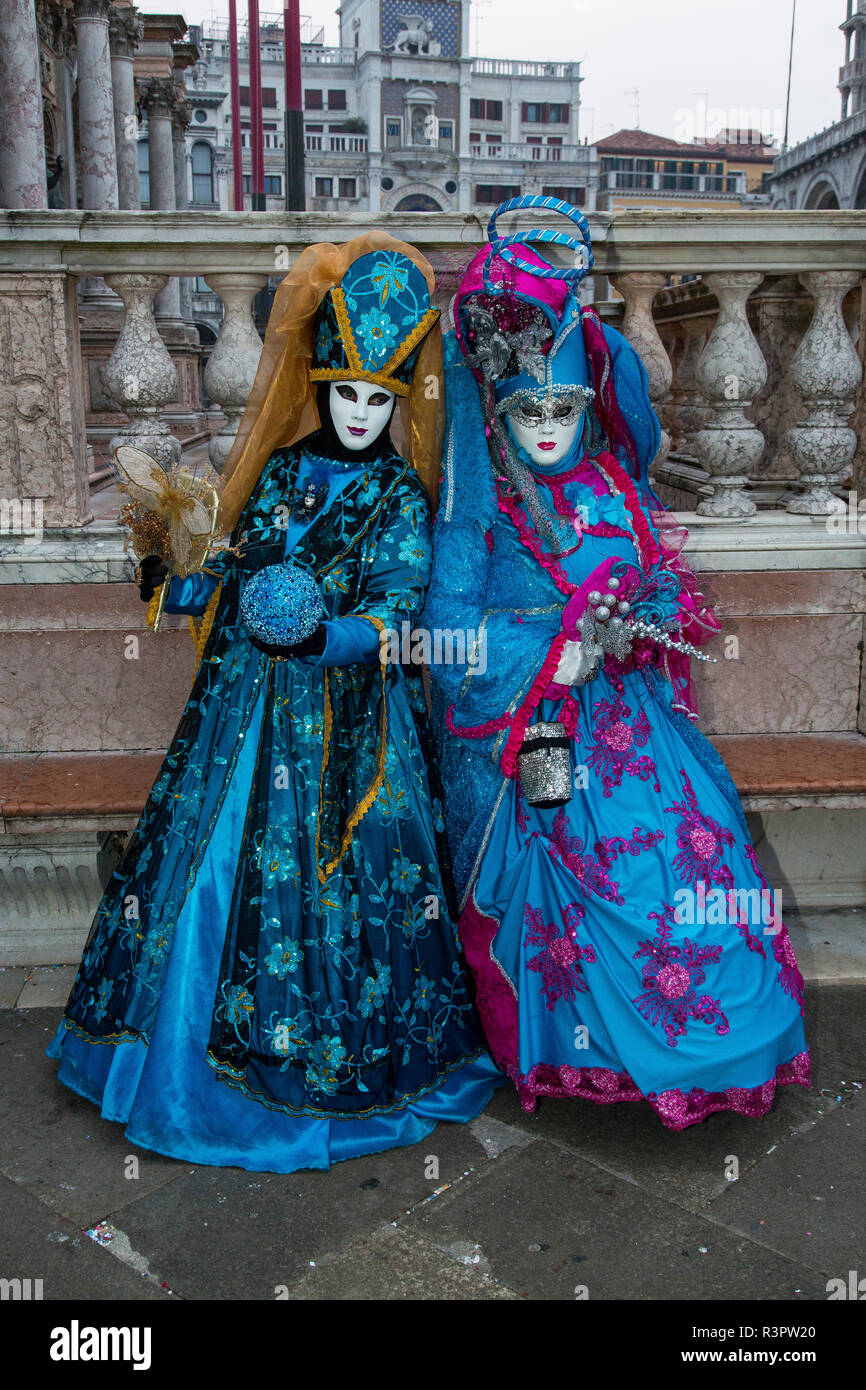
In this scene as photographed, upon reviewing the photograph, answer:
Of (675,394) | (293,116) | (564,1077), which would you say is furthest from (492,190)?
(564,1077)

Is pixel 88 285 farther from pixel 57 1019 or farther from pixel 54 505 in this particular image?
pixel 57 1019

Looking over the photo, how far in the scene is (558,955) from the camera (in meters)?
2.62

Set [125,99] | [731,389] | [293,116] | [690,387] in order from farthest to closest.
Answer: [125,99], [293,116], [690,387], [731,389]

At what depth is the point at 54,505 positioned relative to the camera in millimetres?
3412

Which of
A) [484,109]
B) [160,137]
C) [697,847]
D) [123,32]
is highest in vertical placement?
[484,109]

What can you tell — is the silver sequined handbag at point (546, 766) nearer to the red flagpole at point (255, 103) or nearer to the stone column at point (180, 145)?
the red flagpole at point (255, 103)

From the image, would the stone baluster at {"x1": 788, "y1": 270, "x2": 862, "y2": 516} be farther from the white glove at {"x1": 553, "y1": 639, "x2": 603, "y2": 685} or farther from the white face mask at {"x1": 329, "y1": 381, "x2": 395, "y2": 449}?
the white face mask at {"x1": 329, "y1": 381, "x2": 395, "y2": 449}

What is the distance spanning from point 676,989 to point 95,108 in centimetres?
1426

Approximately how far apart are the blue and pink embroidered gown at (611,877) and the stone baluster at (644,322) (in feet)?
2.62

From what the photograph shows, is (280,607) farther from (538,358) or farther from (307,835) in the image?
(538,358)

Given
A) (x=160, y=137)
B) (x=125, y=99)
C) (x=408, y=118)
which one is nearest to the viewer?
(x=125, y=99)

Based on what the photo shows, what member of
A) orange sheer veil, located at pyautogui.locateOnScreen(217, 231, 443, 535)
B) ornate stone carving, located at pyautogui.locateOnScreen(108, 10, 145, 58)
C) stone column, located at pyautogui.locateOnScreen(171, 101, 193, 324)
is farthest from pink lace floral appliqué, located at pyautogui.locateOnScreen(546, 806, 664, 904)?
stone column, located at pyautogui.locateOnScreen(171, 101, 193, 324)

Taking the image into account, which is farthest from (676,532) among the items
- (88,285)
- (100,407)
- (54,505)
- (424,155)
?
(424,155)

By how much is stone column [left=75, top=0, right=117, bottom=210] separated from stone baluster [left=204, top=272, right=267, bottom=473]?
38.3 feet
